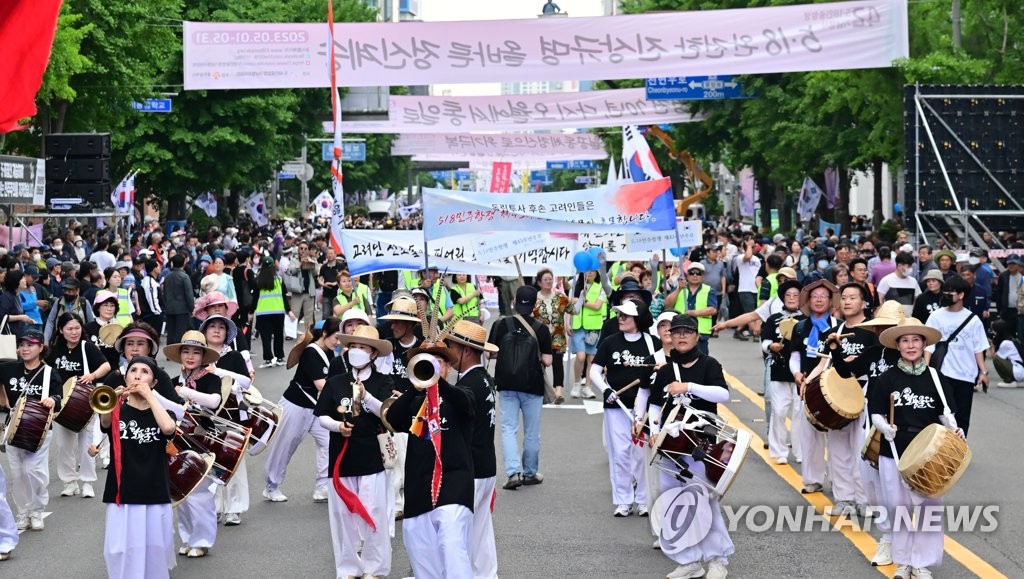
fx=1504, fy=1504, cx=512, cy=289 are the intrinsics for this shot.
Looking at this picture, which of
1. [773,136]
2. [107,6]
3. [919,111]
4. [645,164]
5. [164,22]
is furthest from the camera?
[773,136]

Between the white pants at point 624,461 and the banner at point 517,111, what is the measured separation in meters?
22.3

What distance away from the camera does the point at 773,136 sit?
38906mm

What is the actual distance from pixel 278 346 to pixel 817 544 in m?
13.1

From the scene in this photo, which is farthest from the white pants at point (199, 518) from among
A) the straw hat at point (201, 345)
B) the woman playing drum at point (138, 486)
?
the woman playing drum at point (138, 486)

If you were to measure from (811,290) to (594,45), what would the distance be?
14351 mm

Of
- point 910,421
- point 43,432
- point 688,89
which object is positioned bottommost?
point 43,432

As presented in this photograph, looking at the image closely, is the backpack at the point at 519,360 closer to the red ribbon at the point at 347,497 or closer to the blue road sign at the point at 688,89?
the red ribbon at the point at 347,497

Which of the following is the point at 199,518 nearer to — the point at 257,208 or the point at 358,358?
the point at 358,358

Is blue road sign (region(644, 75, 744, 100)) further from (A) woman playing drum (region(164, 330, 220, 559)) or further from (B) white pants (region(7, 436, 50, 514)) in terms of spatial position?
(A) woman playing drum (region(164, 330, 220, 559))

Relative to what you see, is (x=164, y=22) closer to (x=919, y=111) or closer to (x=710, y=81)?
(x=710, y=81)

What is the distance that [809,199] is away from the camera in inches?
1704

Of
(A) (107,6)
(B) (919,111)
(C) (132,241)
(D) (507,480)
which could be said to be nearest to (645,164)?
(B) (919,111)

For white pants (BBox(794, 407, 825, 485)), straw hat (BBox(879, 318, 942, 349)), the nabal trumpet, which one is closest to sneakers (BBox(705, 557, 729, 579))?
straw hat (BBox(879, 318, 942, 349))

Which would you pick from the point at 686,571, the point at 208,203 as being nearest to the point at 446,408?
the point at 686,571
